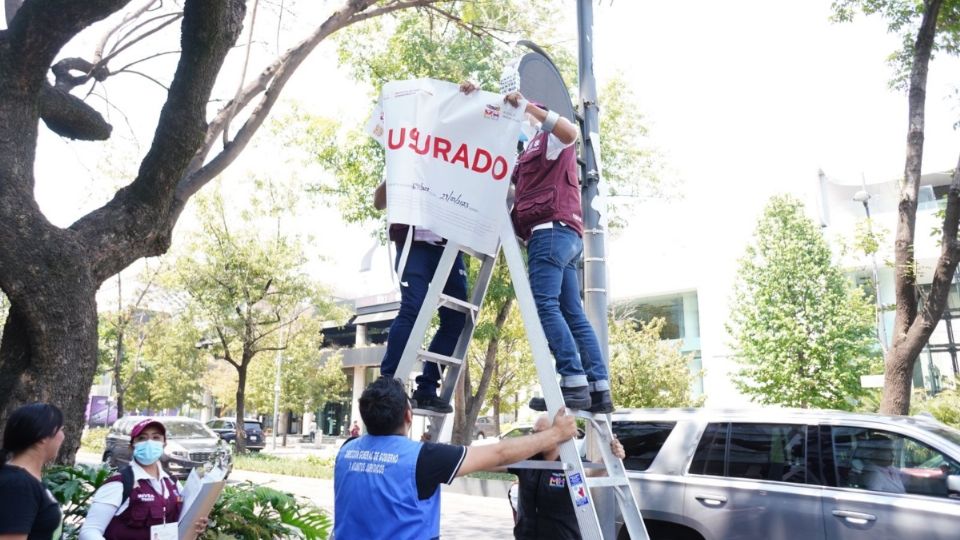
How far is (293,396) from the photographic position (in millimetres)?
38938

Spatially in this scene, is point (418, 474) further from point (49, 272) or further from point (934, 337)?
point (934, 337)

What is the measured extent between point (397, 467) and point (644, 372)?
22.2 metres

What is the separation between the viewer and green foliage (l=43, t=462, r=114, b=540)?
491 centimetres

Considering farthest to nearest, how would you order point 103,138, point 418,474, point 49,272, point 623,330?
point 623,330, point 103,138, point 49,272, point 418,474

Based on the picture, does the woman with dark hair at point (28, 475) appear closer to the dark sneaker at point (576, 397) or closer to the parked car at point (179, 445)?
the dark sneaker at point (576, 397)

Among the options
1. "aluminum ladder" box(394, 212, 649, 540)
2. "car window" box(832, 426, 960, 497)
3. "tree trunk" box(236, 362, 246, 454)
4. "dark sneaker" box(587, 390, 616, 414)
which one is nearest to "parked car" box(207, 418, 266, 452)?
"tree trunk" box(236, 362, 246, 454)

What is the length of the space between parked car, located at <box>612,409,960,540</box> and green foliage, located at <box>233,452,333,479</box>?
575 inches

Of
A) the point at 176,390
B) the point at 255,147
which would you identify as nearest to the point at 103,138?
the point at 255,147

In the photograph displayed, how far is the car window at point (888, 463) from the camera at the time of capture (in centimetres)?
459

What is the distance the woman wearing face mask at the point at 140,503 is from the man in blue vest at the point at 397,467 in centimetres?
128

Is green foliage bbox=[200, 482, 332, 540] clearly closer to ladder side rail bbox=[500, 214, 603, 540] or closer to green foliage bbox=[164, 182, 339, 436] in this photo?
ladder side rail bbox=[500, 214, 603, 540]

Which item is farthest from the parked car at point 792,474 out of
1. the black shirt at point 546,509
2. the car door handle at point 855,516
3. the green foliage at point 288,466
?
the green foliage at point 288,466

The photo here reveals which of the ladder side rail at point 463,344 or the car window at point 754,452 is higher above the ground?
the ladder side rail at point 463,344

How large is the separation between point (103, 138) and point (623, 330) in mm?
21164
